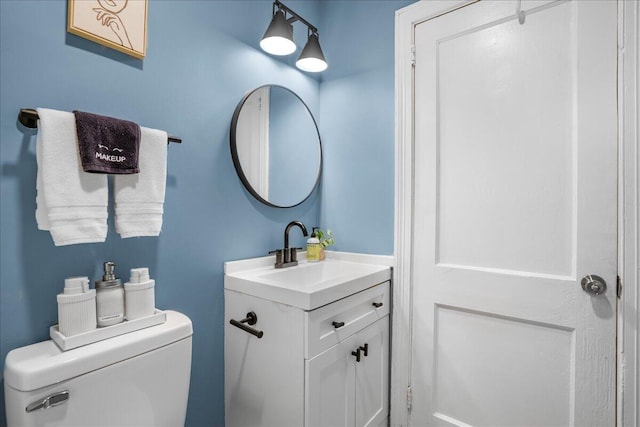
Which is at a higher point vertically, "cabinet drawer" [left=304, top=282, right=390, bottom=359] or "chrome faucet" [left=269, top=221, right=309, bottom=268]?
"chrome faucet" [left=269, top=221, right=309, bottom=268]

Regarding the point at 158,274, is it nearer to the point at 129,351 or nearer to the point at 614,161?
the point at 129,351

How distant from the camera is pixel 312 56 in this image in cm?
156

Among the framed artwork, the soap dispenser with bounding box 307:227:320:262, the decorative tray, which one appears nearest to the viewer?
the decorative tray

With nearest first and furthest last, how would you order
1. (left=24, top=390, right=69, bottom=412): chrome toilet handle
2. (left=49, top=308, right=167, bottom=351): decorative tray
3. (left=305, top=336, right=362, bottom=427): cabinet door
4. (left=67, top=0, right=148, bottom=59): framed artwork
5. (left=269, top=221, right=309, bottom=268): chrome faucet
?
(left=24, top=390, right=69, bottom=412): chrome toilet handle → (left=49, top=308, right=167, bottom=351): decorative tray → (left=67, top=0, right=148, bottom=59): framed artwork → (left=305, top=336, right=362, bottom=427): cabinet door → (left=269, top=221, right=309, bottom=268): chrome faucet

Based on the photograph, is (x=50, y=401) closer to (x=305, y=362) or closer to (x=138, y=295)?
(x=138, y=295)

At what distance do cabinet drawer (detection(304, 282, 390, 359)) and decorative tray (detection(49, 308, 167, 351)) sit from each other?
18.9 inches

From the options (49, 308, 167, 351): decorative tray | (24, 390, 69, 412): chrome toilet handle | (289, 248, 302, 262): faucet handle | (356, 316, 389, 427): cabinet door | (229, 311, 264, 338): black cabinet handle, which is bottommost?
(356, 316, 389, 427): cabinet door

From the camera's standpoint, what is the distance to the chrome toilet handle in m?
0.72

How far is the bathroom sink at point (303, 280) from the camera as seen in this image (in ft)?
3.62

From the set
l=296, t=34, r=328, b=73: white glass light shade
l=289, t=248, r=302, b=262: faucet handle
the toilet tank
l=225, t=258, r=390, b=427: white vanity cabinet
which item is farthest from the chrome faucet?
l=296, t=34, r=328, b=73: white glass light shade

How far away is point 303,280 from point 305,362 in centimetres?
47

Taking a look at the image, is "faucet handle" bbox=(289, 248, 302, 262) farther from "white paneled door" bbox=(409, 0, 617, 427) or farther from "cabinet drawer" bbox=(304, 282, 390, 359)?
"white paneled door" bbox=(409, 0, 617, 427)

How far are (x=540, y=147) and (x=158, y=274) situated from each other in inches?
59.2

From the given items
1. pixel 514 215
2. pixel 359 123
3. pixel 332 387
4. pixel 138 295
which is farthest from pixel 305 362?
pixel 359 123
